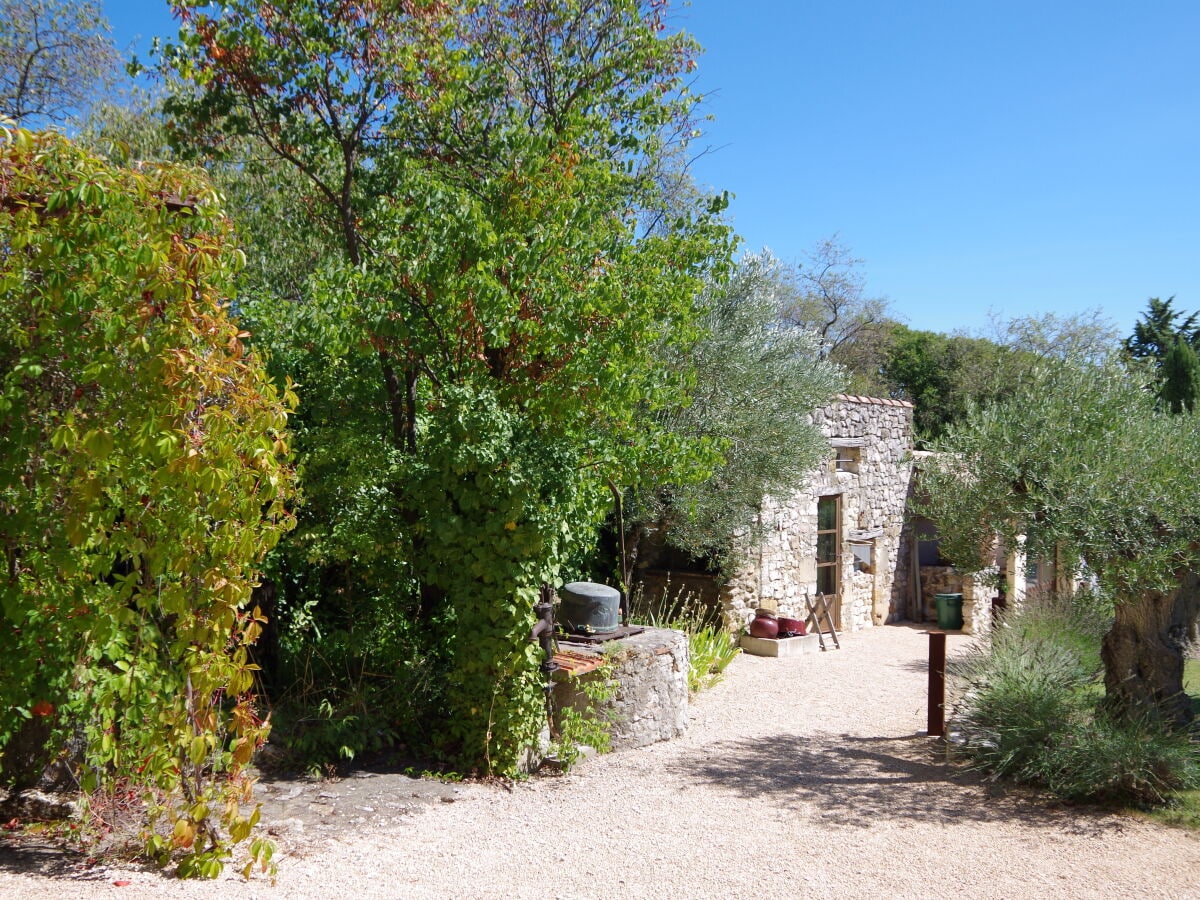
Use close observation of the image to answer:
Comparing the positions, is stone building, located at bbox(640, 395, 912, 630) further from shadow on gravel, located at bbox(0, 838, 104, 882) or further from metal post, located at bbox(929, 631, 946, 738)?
shadow on gravel, located at bbox(0, 838, 104, 882)

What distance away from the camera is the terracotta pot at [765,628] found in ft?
38.5

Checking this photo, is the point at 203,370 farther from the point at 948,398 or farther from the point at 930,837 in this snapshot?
the point at 948,398

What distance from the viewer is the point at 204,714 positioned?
12.5ft

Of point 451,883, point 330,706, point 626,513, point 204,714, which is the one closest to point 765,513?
point 626,513

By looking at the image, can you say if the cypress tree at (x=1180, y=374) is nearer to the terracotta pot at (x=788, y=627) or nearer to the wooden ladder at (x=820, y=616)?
the wooden ladder at (x=820, y=616)

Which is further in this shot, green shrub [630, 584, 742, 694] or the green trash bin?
the green trash bin

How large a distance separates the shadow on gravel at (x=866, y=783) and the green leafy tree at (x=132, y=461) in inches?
150

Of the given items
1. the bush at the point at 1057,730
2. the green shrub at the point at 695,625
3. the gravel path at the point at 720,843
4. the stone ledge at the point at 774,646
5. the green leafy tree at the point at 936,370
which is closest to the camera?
the gravel path at the point at 720,843

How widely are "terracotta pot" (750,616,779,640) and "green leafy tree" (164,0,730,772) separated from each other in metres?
5.24

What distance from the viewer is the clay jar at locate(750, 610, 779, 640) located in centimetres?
1173

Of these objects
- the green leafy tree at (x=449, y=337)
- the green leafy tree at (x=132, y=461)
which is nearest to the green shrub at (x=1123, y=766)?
the green leafy tree at (x=449, y=337)

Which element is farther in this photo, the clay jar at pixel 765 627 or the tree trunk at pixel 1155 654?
the clay jar at pixel 765 627

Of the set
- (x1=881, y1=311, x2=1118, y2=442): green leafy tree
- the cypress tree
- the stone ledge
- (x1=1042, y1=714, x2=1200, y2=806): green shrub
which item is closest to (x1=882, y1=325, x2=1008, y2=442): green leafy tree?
(x1=881, y1=311, x2=1118, y2=442): green leafy tree

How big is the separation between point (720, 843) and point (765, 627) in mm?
6676
